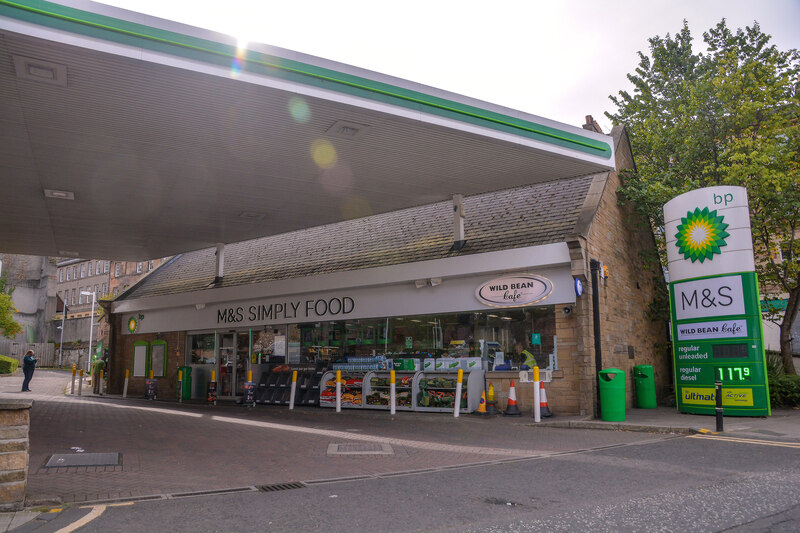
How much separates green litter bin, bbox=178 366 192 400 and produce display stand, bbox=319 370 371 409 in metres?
7.46

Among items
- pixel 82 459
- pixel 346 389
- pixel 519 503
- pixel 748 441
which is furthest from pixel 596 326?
pixel 82 459

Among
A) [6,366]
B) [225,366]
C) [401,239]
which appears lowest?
[6,366]

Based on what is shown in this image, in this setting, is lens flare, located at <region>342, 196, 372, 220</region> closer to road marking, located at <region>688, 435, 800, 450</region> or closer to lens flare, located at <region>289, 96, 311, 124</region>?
lens flare, located at <region>289, 96, 311, 124</region>

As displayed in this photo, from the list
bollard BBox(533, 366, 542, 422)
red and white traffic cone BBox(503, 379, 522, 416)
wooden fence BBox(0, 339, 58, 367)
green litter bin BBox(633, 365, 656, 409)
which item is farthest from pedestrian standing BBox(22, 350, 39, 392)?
wooden fence BBox(0, 339, 58, 367)

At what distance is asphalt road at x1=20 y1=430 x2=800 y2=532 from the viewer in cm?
511

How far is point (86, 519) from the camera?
5.41m

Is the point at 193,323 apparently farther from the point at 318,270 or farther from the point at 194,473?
the point at 194,473

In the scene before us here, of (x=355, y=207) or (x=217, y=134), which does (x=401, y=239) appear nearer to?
A: (x=355, y=207)

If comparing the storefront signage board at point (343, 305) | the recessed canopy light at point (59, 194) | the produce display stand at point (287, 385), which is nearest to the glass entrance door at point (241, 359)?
the storefront signage board at point (343, 305)

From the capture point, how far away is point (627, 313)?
55.1 feet

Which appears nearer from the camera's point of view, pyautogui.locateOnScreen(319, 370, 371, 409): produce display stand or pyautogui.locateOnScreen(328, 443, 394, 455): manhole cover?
pyautogui.locateOnScreen(328, 443, 394, 455): manhole cover

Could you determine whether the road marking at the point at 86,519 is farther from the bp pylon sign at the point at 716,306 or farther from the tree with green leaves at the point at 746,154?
the tree with green leaves at the point at 746,154

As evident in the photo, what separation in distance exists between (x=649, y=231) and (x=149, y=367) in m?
19.7

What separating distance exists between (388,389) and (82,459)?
8.57m
